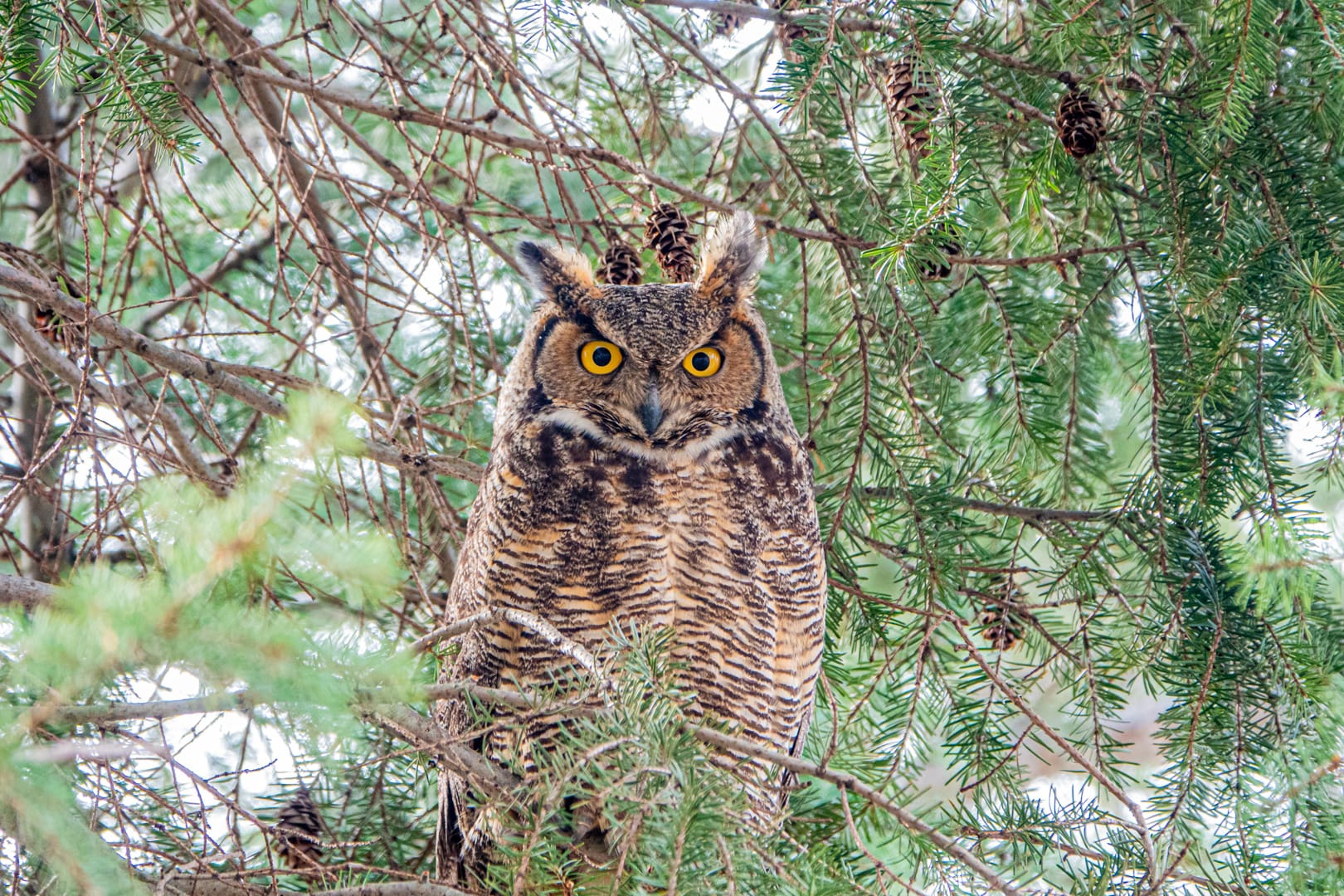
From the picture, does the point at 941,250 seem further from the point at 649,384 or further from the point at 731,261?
the point at 649,384

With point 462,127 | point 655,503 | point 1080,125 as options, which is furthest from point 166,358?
point 1080,125

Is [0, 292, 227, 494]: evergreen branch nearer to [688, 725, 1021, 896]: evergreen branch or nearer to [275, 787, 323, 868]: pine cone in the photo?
[275, 787, 323, 868]: pine cone

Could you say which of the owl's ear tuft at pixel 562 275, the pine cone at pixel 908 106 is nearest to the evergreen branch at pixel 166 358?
the owl's ear tuft at pixel 562 275

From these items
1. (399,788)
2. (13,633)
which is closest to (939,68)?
(13,633)

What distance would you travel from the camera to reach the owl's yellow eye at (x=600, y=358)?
2.04m

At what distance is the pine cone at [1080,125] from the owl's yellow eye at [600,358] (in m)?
0.86

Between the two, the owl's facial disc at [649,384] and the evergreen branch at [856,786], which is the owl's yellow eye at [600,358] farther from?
the evergreen branch at [856,786]

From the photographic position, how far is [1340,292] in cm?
164

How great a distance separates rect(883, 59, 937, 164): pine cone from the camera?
71.3 inches

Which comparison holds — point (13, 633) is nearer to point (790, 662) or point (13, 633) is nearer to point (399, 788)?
point (790, 662)

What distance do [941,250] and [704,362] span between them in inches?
19.4

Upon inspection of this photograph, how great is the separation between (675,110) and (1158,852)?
1.88m

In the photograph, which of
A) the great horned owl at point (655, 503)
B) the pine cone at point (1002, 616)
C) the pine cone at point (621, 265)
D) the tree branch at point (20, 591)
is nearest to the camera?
the tree branch at point (20, 591)

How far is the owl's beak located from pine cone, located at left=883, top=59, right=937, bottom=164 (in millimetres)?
608
